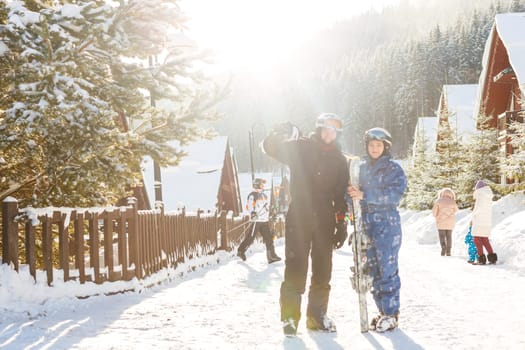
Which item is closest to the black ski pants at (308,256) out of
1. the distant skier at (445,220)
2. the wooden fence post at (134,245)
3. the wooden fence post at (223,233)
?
the wooden fence post at (134,245)

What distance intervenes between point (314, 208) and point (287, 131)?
2.32 feet

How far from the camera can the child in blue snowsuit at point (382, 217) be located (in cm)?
483

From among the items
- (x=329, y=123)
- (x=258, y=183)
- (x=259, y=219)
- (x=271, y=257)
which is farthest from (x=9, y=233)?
(x=258, y=183)

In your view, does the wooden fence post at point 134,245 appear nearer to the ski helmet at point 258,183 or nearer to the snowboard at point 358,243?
the snowboard at point 358,243

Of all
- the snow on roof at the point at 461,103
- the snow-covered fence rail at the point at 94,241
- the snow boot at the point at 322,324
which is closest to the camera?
the snow boot at the point at 322,324

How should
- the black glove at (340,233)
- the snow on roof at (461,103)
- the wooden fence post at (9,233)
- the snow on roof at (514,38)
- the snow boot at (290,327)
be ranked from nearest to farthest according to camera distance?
the snow boot at (290,327), the black glove at (340,233), the wooden fence post at (9,233), the snow on roof at (514,38), the snow on roof at (461,103)

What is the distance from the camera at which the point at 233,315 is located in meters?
5.67

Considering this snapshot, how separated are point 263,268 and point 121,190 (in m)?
4.31

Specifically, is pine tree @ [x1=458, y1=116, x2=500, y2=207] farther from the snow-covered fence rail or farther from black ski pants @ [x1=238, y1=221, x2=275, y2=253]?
the snow-covered fence rail

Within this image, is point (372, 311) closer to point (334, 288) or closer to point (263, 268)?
point (334, 288)

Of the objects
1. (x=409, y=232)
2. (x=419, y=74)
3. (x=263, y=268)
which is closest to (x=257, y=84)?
(x=419, y=74)

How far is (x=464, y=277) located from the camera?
866 cm

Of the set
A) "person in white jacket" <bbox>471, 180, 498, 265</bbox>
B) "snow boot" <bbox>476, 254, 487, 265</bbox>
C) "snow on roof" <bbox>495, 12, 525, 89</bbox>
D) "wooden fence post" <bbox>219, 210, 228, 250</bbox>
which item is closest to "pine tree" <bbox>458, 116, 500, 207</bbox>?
"snow on roof" <bbox>495, 12, 525, 89</bbox>

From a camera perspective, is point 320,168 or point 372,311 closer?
point 320,168
